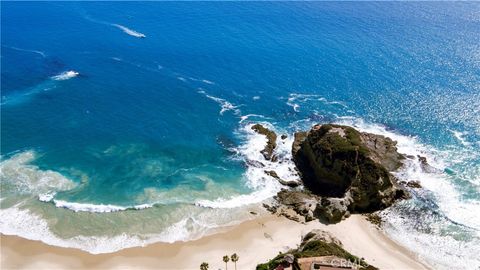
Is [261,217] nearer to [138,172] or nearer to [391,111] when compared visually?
[138,172]

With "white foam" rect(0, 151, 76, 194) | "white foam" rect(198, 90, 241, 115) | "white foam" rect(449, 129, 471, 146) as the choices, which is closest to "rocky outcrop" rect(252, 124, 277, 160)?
"white foam" rect(198, 90, 241, 115)

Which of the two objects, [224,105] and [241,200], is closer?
[241,200]

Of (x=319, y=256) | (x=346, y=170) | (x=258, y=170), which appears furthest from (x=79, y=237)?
(x=346, y=170)

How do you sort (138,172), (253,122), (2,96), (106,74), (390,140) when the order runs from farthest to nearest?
(106,74)
(2,96)
(253,122)
(390,140)
(138,172)

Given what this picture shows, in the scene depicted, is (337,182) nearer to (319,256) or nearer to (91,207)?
(319,256)

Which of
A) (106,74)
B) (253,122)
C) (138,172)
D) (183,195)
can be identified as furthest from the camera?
(106,74)

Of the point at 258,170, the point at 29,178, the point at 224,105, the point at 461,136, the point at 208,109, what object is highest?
the point at 461,136

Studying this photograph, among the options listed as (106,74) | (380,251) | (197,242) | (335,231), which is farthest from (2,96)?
(380,251)

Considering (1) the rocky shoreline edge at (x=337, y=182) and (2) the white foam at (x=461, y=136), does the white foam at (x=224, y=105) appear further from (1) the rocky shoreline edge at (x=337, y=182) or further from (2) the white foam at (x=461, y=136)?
(2) the white foam at (x=461, y=136)
